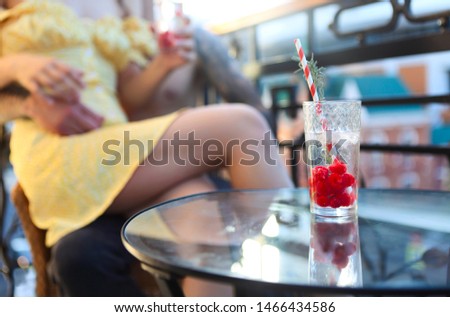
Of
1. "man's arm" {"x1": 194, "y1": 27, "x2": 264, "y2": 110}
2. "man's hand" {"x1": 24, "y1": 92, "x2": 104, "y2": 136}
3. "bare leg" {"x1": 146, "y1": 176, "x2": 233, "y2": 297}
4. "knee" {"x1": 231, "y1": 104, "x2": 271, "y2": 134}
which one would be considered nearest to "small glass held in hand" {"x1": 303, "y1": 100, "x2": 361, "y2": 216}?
"bare leg" {"x1": 146, "y1": 176, "x2": 233, "y2": 297}

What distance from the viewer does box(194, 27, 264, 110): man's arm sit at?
147cm

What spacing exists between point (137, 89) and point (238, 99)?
32cm

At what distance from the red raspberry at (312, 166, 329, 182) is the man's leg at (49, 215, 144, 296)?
1.61 feet

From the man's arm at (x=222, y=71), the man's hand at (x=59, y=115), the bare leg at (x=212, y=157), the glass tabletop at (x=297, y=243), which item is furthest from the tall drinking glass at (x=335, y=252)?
the man's arm at (x=222, y=71)

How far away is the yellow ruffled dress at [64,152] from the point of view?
103 centimetres

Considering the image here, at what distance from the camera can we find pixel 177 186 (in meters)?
1.08

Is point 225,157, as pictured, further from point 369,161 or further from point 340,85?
point 369,161

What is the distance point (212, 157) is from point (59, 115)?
1.29 feet

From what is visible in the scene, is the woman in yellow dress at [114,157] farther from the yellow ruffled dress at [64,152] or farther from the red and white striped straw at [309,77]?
the red and white striped straw at [309,77]

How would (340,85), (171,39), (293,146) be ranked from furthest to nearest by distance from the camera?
(340,85), (293,146), (171,39)

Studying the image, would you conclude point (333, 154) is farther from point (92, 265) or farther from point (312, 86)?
point (92, 265)

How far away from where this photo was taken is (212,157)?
1053 mm

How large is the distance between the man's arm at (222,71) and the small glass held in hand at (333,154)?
743 millimetres
